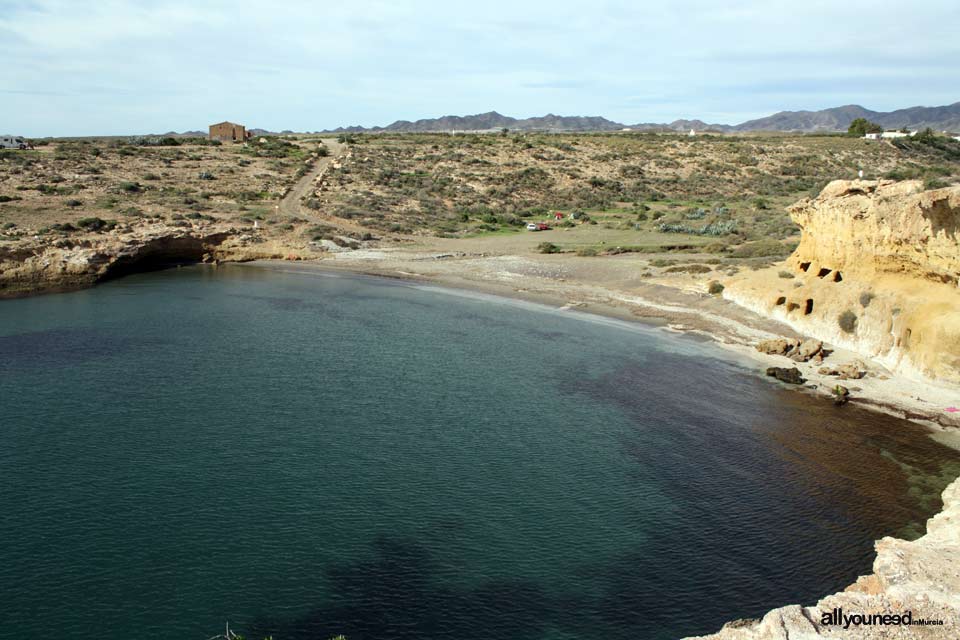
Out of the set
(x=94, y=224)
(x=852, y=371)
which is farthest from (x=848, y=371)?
(x=94, y=224)

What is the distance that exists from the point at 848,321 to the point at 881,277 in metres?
2.41

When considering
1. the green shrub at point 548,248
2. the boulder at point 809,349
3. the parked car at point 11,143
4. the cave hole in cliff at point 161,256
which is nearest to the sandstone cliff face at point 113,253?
the cave hole in cliff at point 161,256

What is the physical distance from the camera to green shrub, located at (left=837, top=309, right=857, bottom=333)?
106 feet

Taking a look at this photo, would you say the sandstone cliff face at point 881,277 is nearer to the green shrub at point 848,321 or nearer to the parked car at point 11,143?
the green shrub at point 848,321

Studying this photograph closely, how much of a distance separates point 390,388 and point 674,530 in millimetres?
13033

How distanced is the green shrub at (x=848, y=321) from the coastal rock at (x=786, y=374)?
156 inches

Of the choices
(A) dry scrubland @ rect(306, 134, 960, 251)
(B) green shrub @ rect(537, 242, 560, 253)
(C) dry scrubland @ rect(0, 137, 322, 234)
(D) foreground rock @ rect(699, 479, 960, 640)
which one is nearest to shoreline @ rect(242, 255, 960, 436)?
(B) green shrub @ rect(537, 242, 560, 253)

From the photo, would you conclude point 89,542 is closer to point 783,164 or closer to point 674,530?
point 674,530

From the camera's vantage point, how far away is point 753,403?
27.9m

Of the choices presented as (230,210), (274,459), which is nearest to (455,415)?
(274,459)

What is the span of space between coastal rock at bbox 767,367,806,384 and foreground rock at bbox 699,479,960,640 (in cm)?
1396

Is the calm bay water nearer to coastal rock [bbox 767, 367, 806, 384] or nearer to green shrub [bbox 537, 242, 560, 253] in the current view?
coastal rock [bbox 767, 367, 806, 384]

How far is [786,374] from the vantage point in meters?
30.4

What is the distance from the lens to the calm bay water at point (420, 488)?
49.8ft
